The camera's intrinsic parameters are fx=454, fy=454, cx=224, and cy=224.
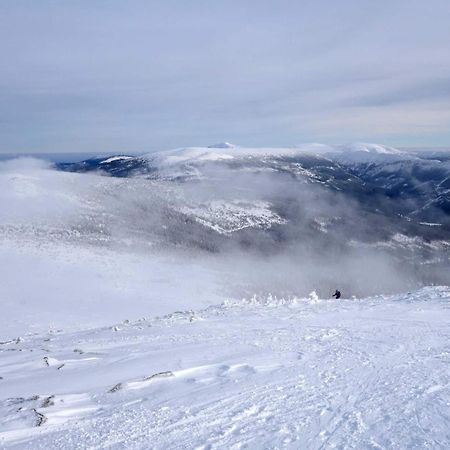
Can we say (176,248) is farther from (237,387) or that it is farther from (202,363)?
(237,387)

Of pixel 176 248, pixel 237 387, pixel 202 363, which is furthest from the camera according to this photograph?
pixel 176 248

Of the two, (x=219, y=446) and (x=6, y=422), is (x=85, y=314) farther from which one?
(x=219, y=446)

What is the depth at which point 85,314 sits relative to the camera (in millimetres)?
32562

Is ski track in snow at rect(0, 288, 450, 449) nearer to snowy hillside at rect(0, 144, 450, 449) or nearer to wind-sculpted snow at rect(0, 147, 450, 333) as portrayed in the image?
snowy hillside at rect(0, 144, 450, 449)

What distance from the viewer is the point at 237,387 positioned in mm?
10352

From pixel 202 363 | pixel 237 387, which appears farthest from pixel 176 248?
pixel 237 387

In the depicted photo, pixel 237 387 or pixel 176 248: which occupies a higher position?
pixel 237 387

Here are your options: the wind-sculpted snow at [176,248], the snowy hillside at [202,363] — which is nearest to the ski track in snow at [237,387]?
the snowy hillside at [202,363]

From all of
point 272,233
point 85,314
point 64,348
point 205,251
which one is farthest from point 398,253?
point 64,348

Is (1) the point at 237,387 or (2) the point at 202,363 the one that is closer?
(1) the point at 237,387

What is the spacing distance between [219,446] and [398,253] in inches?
5057

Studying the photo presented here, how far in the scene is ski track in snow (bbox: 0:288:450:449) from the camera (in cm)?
793

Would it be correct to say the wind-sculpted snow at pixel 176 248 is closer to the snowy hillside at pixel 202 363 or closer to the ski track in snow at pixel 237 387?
the snowy hillside at pixel 202 363

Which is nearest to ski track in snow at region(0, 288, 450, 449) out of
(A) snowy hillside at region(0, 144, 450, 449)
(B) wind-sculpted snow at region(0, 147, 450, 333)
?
(A) snowy hillside at region(0, 144, 450, 449)
